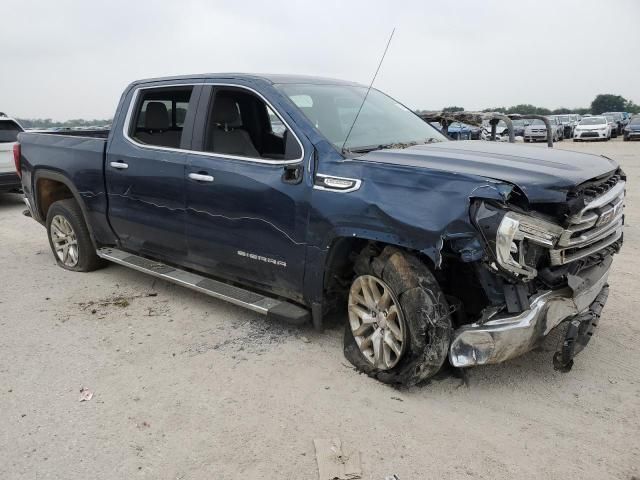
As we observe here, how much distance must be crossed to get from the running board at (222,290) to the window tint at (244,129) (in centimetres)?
105

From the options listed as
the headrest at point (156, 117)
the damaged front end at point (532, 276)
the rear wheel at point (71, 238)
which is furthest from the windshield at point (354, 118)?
the rear wheel at point (71, 238)

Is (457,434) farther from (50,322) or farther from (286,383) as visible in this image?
(50,322)

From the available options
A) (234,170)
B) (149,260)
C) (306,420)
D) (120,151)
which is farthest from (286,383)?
(120,151)

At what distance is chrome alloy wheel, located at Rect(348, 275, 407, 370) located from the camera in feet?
11.1

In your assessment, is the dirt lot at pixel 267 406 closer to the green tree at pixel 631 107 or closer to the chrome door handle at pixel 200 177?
the chrome door handle at pixel 200 177

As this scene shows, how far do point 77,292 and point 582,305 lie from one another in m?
4.52

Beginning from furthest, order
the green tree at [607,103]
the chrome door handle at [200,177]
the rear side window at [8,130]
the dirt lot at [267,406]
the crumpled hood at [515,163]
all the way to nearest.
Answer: the green tree at [607,103], the rear side window at [8,130], the chrome door handle at [200,177], the crumpled hood at [515,163], the dirt lot at [267,406]

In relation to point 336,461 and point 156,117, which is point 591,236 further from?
point 156,117

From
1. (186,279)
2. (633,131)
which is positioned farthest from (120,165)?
(633,131)

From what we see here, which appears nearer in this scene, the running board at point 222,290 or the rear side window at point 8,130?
the running board at point 222,290

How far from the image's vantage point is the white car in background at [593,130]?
3102 cm

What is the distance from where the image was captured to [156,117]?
523cm

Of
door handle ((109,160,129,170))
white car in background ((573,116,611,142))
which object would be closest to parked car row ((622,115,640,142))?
white car in background ((573,116,611,142))

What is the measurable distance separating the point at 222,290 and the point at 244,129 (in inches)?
59.2
